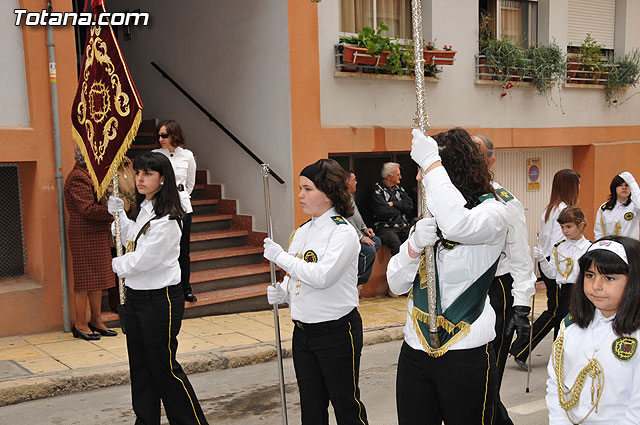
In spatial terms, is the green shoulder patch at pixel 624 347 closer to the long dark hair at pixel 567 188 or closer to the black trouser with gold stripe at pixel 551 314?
the black trouser with gold stripe at pixel 551 314

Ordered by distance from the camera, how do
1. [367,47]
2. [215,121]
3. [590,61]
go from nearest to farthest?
[367,47] < [215,121] < [590,61]

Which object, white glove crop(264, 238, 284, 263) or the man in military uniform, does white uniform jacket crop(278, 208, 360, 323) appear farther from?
the man in military uniform

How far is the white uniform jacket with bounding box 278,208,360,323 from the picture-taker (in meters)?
3.94

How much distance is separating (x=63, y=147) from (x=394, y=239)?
4.72 meters

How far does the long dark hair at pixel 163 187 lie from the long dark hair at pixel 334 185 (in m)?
1.10

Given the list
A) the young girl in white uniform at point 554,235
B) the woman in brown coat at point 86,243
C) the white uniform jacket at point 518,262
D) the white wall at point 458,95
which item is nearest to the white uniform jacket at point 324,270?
the white uniform jacket at point 518,262

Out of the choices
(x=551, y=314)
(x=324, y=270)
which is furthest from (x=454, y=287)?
(x=551, y=314)

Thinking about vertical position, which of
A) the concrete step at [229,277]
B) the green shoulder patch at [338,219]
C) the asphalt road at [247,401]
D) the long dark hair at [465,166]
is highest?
the long dark hair at [465,166]

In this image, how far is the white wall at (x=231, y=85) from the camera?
955 cm

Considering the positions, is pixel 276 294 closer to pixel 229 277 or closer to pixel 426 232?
pixel 426 232

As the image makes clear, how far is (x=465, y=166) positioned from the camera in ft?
10.8

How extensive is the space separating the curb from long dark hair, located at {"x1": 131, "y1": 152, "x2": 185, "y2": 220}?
97.1 inches

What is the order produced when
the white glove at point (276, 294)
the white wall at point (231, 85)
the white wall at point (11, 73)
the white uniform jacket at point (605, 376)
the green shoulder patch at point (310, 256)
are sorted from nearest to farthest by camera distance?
the white uniform jacket at point (605, 376), the green shoulder patch at point (310, 256), the white glove at point (276, 294), the white wall at point (11, 73), the white wall at point (231, 85)

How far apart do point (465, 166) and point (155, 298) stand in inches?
92.5
